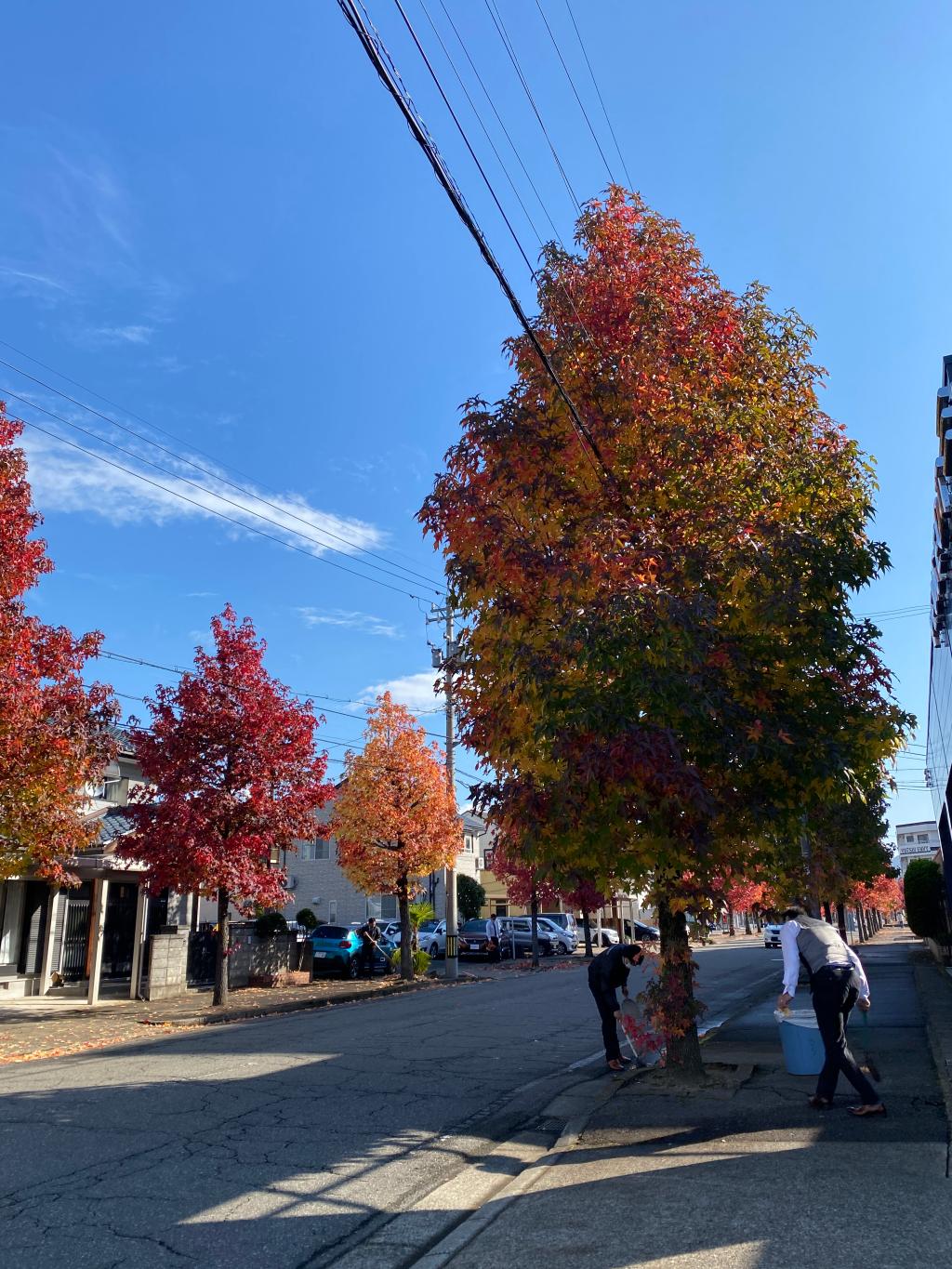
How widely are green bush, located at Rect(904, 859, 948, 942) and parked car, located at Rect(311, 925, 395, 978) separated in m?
19.2

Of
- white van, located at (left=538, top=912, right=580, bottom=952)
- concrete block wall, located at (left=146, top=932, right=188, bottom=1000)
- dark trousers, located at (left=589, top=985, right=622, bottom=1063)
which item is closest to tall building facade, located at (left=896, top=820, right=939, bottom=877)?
white van, located at (left=538, top=912, right=580, bottom=952)

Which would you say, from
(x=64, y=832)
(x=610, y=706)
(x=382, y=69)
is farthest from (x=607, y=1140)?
(x=64, y=832)

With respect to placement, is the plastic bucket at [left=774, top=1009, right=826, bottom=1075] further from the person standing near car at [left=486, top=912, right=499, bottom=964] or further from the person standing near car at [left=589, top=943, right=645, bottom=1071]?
the person standing near car at [left=486, top=912, right=499, bottom=964]

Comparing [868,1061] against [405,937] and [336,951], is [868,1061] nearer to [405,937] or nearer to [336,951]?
[405,937]

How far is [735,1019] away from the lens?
48.8 feet

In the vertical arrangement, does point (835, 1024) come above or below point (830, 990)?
below

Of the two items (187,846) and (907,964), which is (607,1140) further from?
(907,964)

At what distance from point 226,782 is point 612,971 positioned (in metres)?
10.7

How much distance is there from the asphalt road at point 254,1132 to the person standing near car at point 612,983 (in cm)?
51

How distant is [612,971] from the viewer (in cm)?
1017

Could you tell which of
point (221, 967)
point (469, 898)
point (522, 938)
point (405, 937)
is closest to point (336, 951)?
point (405, 937)

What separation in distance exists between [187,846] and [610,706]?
40.8 ft

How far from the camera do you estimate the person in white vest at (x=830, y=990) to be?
697 cm

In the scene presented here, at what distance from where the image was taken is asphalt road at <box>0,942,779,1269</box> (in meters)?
5.25
